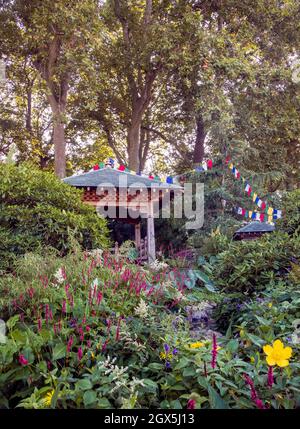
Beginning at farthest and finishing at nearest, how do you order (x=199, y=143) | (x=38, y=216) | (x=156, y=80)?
1. (x=199, y=143)
2. (x=156, y=80)
3. (x=38, y=216)

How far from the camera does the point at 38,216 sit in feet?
17.6

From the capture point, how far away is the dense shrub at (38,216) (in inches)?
205

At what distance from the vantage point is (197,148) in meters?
20.6

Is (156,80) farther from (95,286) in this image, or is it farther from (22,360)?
(22,360)

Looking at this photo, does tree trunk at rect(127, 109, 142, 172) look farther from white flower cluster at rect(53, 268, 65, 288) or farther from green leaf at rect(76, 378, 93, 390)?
green leaf at rect(76, 378, 93, 390)

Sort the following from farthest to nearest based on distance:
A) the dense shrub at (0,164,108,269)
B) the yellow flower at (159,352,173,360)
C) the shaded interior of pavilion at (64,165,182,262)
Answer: the shaded interior of pavilion at (64,165,182,262) < the dense shrub at (0,164,108,269) < the yellow flower at (159,352,173,360)

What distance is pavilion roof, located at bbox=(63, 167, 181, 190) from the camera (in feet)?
37.5

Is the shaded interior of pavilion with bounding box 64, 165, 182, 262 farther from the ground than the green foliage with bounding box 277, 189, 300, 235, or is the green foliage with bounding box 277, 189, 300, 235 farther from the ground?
the shaded interior of pavilion with bounding box 64, 165, 182, 262

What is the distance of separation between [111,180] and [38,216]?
6.47 meters

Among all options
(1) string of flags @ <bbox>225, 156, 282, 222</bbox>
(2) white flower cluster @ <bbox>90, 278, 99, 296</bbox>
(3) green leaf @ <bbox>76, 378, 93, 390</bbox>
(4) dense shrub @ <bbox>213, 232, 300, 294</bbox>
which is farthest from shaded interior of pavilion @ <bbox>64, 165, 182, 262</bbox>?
(3) green leaf @ <bbox>76, 378, 93, 390</bbox>

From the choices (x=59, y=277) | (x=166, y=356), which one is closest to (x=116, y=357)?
(x=166, y=356)

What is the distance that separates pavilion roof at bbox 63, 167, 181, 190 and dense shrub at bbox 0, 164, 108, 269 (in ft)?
17.4

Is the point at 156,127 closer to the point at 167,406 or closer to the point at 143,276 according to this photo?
the point at 143,276

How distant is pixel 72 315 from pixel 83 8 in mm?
13364
